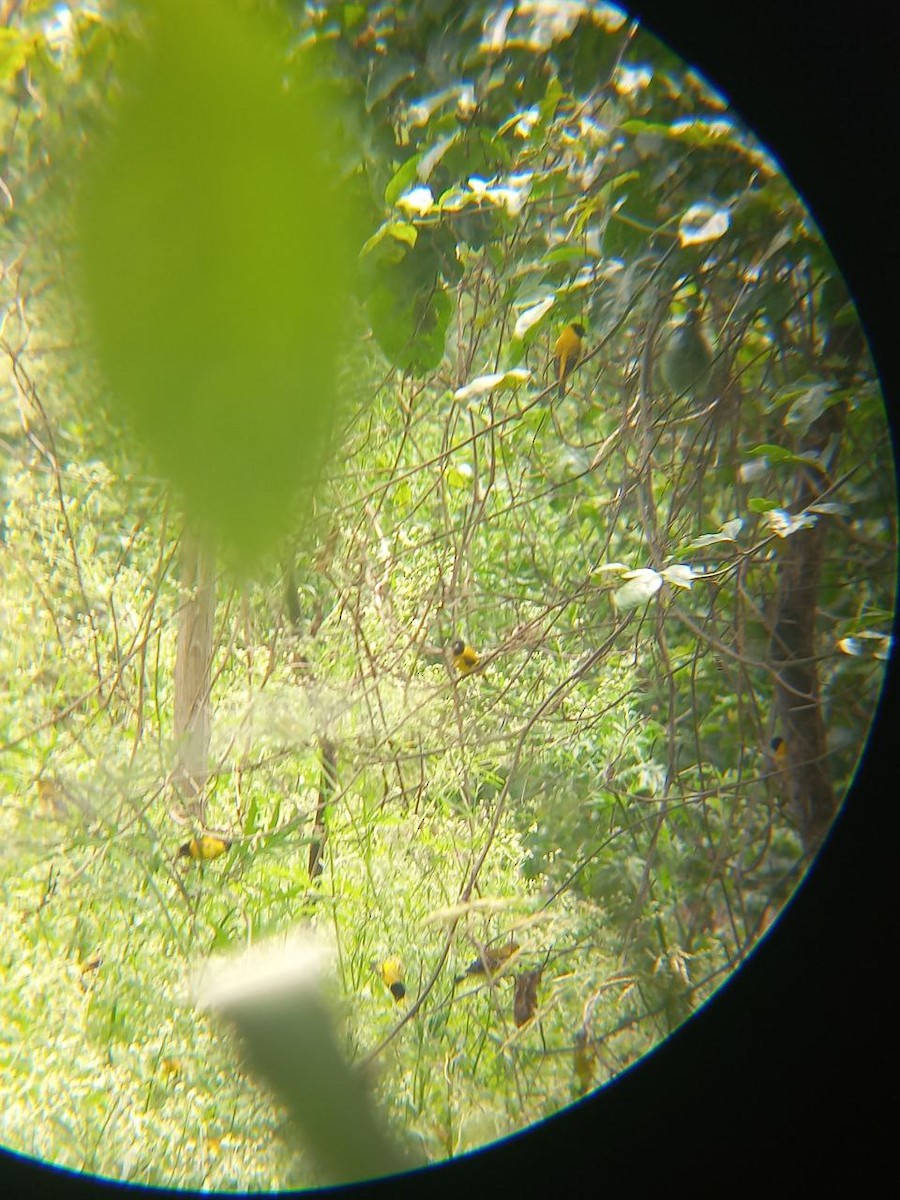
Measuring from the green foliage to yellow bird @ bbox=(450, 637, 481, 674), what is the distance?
0.04ft

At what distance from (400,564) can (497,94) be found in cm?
37

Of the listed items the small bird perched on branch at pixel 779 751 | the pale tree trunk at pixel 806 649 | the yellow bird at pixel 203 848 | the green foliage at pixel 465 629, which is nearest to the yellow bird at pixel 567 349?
the green foliage at pixel 465 629

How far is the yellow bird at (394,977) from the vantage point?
2.12ft

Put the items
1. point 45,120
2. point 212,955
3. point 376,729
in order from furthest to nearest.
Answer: point 376,729 < point 212,955 < point 45,120

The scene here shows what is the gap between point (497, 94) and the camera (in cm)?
60

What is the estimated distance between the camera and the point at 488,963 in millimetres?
680

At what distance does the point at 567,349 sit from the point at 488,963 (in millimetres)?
510

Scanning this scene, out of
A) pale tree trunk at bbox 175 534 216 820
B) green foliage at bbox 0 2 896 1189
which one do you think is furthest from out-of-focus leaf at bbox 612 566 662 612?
pale tree trunk at bbox 175 534 216 820

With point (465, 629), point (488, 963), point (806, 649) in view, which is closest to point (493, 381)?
point (465, 629)

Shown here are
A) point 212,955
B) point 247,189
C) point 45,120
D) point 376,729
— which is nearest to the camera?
point 247,189

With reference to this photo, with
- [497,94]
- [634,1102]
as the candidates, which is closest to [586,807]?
[634,1102]

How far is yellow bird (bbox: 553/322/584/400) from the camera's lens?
67cm

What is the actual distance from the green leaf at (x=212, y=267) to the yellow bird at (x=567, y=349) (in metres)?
0.48

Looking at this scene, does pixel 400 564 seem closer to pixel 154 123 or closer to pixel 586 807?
pixel 586 807
